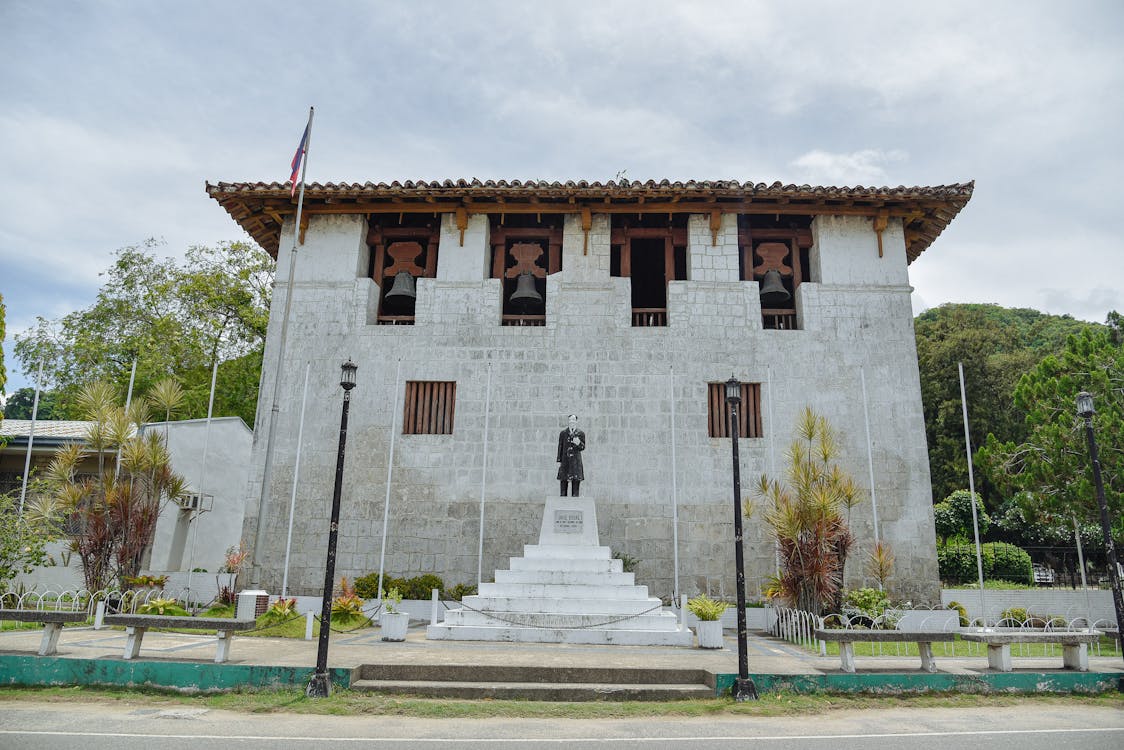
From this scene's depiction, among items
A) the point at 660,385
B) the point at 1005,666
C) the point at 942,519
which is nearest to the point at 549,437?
the point at 660,385

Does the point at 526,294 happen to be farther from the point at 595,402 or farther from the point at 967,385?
the point at 967,385

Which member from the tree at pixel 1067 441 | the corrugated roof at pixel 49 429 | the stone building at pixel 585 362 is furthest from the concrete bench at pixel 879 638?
the corrugated roof at pixel 49 429

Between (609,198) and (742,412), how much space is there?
5.90 metres

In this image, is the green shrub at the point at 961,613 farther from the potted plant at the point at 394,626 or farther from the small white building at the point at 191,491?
the small white building at the point at 191,491

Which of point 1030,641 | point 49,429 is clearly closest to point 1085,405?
point 1030,641

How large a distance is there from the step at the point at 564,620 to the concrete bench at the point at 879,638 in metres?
3.30

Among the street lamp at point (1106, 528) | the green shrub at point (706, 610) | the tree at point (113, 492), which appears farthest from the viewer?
the tree at point (113, 492)

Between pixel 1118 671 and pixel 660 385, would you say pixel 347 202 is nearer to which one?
pixel 660 385

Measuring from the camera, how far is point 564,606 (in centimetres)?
1239

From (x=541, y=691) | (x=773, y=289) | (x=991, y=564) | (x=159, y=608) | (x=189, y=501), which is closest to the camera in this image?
(x=541, y=691)

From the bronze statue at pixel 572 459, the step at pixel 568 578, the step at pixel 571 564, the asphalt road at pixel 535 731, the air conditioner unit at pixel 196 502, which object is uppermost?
the bronze statue at pixel 572 459

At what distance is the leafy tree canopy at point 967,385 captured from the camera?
30.2 m

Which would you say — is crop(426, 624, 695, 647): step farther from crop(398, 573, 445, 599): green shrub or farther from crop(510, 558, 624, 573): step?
crop(398, 573, 445, 599): green shrub

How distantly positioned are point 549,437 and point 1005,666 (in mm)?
9525
